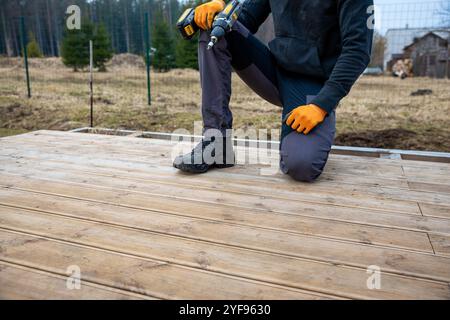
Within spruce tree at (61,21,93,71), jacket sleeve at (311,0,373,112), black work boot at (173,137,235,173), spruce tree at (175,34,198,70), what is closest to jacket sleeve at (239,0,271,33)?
jacket sleeve at (311,0,373,112)

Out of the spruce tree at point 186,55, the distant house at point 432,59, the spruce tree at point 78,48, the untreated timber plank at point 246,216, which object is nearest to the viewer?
the untreated timber plank at point 246,216

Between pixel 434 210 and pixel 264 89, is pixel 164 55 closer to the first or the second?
pixel 264 89

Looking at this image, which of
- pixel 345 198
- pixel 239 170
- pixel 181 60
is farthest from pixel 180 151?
pixel 181 60

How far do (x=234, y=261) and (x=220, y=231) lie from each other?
0.20 meters

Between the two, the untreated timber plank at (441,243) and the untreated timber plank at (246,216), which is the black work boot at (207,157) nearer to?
the untreated timber plank at (246,216)

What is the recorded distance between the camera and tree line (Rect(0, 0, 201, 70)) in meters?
13.8

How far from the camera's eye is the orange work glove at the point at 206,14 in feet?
6.03

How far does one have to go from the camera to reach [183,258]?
1038 mm

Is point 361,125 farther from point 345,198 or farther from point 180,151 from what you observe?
point 345,198

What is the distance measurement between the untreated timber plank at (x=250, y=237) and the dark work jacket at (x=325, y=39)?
28.8 inches

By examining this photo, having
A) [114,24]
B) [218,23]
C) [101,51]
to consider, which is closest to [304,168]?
[218,23]

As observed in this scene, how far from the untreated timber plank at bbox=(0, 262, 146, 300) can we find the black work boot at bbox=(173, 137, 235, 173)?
96 centimetres

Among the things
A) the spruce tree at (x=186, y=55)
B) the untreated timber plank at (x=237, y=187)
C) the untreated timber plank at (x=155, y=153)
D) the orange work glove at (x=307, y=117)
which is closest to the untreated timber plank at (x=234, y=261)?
the untreated timber plank at (x=237, y=187)

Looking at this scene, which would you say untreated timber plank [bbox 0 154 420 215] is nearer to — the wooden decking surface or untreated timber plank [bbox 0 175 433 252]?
the wooden decking surface
